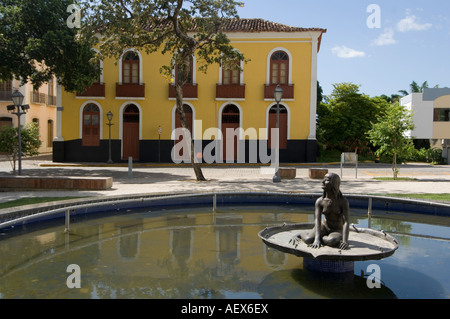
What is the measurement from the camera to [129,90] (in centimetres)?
2720

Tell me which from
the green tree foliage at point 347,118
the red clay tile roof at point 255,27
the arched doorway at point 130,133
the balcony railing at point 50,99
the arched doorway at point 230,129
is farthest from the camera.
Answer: the balcony railing at point 50,99

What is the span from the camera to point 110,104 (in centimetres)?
2747

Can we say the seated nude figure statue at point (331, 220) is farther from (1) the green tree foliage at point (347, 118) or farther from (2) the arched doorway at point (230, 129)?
(1) the green tree foliage at point (347, 118)

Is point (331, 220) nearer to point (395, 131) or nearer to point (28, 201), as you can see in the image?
point (28, 201)

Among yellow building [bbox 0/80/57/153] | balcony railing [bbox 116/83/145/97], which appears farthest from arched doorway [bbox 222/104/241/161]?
yellow building [bbox 0/80/57/153]

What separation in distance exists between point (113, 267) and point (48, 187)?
8167 millimetres

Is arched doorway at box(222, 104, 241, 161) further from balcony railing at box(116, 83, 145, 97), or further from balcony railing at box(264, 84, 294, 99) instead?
balcony railing at box(116, 83, 145, 97)

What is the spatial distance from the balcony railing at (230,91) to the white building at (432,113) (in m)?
→ 19.6

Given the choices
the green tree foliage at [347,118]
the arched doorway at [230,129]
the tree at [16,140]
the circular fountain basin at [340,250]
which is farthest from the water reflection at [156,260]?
the green tree foliage at [347,118]

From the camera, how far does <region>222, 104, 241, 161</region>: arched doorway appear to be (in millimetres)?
27281

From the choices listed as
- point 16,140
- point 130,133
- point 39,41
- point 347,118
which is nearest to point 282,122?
point 347,118

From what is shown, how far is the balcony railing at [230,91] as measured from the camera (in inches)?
1068

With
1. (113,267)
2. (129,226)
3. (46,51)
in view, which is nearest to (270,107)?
(46,51)
